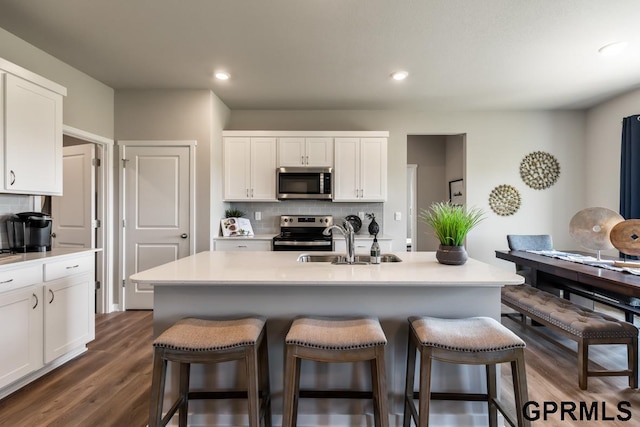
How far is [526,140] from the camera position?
4375 millimetres

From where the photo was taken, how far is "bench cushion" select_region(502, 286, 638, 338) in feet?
6.83

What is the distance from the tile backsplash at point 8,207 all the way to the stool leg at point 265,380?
233cm

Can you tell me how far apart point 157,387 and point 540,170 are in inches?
199

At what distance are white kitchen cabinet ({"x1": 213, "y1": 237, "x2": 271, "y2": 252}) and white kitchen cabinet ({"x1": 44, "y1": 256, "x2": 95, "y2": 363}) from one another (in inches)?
52.3

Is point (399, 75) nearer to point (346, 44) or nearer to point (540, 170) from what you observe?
point (346, 44)

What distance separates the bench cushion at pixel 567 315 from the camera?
2.08 m

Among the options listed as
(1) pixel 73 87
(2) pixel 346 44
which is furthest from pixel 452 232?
(1) pixel 73 87

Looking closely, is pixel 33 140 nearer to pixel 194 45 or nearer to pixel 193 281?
pixel 194 45

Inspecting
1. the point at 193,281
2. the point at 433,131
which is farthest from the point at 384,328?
the point at 433,131

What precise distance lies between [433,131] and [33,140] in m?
4.38

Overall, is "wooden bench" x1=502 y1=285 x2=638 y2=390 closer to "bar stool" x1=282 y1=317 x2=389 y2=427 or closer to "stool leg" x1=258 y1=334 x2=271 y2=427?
"bar stool" x1=282 y1=317 x2=389 y2=427

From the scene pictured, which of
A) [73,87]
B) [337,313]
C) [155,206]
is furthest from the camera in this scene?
[155,206]

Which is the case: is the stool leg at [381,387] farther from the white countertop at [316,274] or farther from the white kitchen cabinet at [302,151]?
the white kitchen cabinet at [302,151]

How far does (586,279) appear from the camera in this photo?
224 cm
